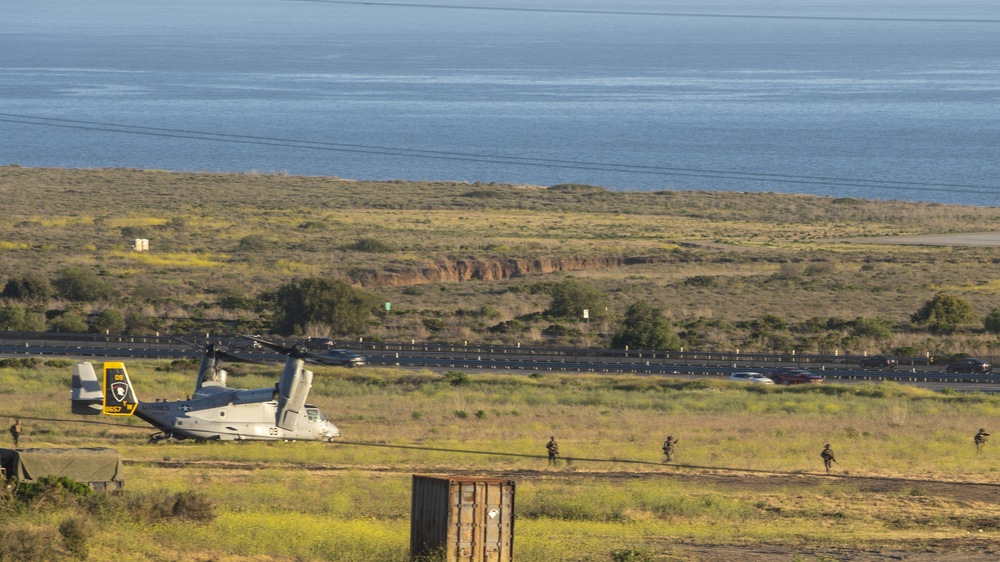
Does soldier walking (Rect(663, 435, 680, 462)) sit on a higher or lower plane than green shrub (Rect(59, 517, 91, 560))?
higher

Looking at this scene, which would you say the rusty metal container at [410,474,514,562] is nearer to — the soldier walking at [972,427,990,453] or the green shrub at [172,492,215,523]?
the green shrub at [172,492,215,523]

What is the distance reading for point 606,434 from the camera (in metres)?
39.2

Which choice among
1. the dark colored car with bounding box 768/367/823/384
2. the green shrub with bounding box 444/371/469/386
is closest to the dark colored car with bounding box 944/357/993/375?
the dark colored car with bounding box 768/367/823/384

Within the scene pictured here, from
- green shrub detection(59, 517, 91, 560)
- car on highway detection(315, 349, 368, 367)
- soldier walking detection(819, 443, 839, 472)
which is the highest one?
car on highway detection(315, 349, 368, 367)

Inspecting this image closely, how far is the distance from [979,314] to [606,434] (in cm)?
3883

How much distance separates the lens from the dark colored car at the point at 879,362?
5506 centimetres

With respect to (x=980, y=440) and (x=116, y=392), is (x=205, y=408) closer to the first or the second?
(x=116, y=392)

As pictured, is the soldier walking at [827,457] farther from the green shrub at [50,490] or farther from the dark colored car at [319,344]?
the dark colored car at [319,344]

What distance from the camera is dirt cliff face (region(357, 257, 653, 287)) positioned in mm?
84625

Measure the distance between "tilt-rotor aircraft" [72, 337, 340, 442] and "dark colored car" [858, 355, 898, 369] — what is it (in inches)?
1079

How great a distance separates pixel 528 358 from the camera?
57.1 meters

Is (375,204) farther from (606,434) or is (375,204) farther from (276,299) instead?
(606,434)

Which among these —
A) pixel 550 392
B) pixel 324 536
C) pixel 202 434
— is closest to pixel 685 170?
pixel 550 392

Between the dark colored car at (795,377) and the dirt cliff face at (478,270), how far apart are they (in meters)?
35.9
